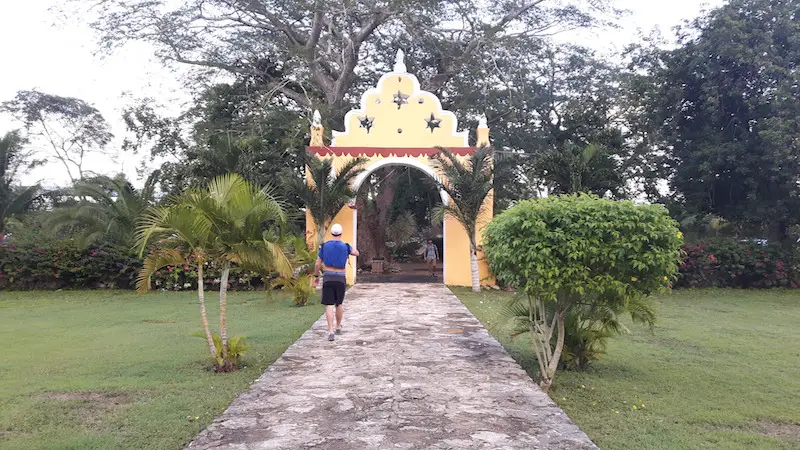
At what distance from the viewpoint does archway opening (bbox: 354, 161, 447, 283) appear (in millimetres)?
18672

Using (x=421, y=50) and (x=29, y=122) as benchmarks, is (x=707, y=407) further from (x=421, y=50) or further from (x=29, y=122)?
(x=29, y=122)

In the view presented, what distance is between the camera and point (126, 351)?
264 inches

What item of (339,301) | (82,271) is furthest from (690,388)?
(82,271)

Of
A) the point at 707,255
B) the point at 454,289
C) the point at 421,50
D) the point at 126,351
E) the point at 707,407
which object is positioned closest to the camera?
the point at 707,407

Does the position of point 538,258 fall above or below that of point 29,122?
below

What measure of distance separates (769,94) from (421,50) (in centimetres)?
1030

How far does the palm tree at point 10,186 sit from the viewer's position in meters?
18.6

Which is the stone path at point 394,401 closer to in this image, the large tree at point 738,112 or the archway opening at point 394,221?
the archway opening at point 394,221

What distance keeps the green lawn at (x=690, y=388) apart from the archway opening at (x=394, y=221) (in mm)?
9052

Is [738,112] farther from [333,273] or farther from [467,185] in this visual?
[333,273]

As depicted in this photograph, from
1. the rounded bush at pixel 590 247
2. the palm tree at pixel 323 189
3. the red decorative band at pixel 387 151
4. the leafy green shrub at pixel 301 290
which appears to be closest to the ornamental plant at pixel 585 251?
the rounded bush at pixel 590 247

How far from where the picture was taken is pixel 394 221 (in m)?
23.9

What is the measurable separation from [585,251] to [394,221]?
19.3 metres

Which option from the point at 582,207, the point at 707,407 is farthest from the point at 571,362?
the point at 582,207
